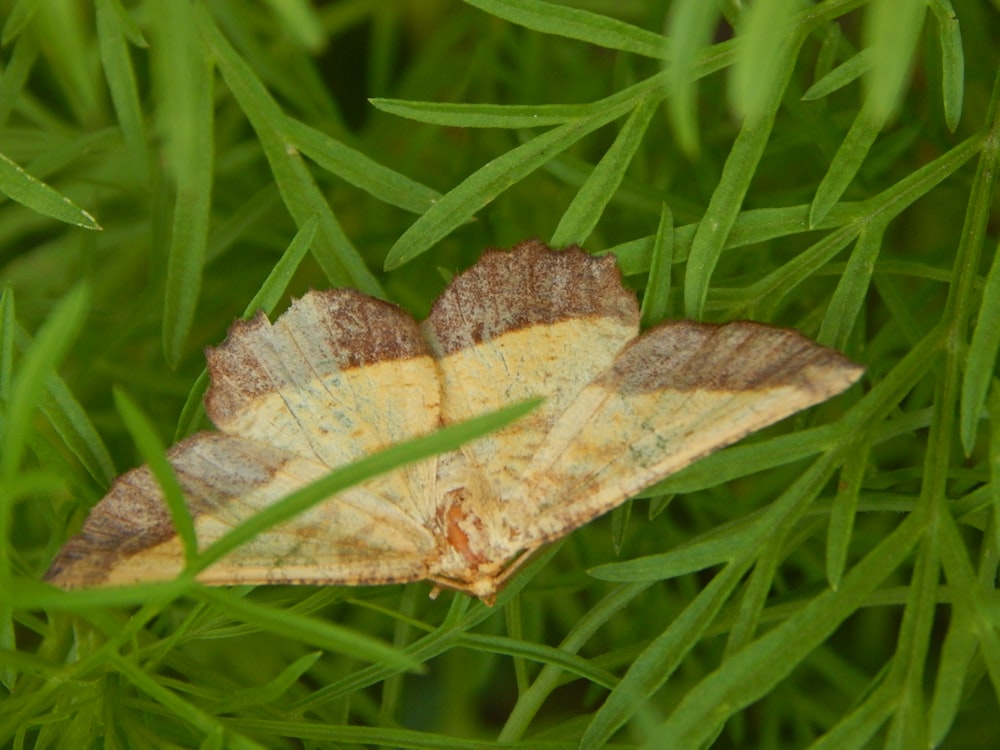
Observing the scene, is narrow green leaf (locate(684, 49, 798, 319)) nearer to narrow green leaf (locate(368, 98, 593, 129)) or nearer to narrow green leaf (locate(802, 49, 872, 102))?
narrow green leaf (locate(802, 49, 872, 102))

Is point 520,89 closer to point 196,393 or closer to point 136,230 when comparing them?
point 136,230

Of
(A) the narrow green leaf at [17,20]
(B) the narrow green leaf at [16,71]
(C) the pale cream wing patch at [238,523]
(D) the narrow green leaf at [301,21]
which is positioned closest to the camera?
(D) the narrow green leaf at [301,21]

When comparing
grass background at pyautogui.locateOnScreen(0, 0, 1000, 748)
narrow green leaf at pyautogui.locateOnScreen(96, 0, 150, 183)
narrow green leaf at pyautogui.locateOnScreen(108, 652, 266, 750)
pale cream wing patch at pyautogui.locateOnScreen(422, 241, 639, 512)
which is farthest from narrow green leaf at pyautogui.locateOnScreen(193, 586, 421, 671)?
narrow green leaf at pyautogui.locateOnScreen(96, 0, 150, 183)

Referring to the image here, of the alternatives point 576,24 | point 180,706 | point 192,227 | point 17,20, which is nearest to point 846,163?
point 576,24

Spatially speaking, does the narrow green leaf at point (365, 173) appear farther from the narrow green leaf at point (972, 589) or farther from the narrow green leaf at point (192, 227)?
the narrow green leaf at point (972, 589)

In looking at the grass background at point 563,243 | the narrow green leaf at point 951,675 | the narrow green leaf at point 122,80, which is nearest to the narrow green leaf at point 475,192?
the grass background at point 563,243

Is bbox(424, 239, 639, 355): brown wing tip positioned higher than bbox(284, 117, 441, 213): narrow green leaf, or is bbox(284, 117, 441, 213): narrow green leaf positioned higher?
bbox(284, 117, 441, 213): narrow green leaf

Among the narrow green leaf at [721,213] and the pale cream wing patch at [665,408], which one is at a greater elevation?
the narrow green leaf at [721,213]
